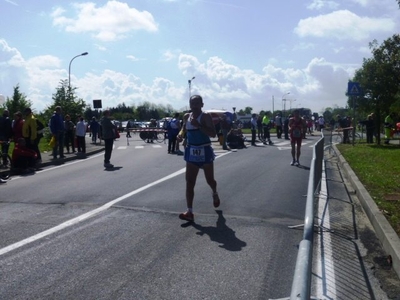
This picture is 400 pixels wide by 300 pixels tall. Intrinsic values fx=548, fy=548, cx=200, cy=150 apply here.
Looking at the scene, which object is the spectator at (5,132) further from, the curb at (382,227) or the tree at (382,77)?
the tree at (382,77)

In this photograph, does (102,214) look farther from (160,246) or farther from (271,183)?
(271,183)

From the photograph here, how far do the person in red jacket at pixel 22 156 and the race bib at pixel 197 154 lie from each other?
9.06m

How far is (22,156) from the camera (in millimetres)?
Answer: 16062

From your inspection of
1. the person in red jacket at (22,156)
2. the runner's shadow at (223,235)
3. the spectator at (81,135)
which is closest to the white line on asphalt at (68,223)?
the runner's shadow at (223,235)

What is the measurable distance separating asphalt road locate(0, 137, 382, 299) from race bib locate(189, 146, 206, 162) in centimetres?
93

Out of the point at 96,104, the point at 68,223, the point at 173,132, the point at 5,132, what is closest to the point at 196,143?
the point at 68,223

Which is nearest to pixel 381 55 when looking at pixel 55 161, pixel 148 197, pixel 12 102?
pixel 55 161

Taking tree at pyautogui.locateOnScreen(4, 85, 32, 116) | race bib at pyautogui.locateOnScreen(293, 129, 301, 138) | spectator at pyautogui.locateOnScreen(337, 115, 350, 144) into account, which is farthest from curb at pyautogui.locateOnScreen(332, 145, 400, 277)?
tree at pyautogui.locateOnScreen(4, 85, 32, 116)

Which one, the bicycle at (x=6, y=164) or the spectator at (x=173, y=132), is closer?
the bicycle at (x=6, y=164)

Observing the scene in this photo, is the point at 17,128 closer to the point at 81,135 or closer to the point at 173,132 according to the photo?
the point at 81,135

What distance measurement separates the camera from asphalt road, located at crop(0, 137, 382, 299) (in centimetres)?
529

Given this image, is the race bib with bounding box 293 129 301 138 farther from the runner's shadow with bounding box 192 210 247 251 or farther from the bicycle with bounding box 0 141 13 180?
the runner's shadow with bounding box 192 210 247 251

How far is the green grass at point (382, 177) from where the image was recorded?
8.86 meters

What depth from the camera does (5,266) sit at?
589 centimetres
